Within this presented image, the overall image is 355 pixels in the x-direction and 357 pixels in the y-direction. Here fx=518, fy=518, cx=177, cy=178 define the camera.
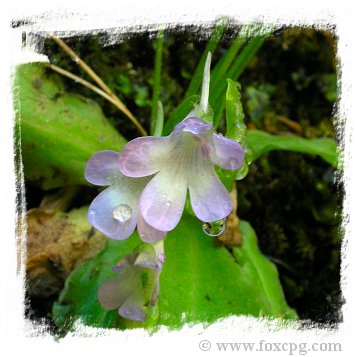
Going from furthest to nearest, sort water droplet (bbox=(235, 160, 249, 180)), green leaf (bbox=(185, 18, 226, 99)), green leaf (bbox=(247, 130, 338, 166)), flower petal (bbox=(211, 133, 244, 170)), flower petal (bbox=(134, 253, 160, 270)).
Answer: green leaf (bbox=(247, 130, 338, 166)) < green leaf (bbox=(185, 18, 226, 99)) < water droplet (bbox=(235, 160, 249, 180)) < flower petal (bbox=(134, 253, 160, 270)) < flower petal (bbox=(211, 133, 244, 170))

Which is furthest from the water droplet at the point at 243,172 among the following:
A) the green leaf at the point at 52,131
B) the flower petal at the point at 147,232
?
the green leaf at the point at 52,131

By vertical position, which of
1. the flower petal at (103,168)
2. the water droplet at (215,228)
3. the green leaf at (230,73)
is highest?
the green leaf at (230,73)

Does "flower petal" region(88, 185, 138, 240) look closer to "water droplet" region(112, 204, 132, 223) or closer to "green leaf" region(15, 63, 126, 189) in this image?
"water droplet" region(112, 204, 132, 223)

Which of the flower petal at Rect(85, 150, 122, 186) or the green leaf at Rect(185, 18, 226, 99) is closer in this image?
the flower petal at Rect(85, 150, 122, 186)

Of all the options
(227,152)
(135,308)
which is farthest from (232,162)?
(135,308)

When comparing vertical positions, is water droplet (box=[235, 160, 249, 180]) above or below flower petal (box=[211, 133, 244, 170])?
below

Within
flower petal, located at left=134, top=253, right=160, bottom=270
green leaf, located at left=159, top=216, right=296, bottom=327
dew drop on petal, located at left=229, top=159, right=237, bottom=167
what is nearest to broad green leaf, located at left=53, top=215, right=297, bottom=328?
green leaf, located at left=159, top=216, right=296, bottom=327

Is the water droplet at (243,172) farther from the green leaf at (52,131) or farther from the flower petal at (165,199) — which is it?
the green leaf at (52,131)
